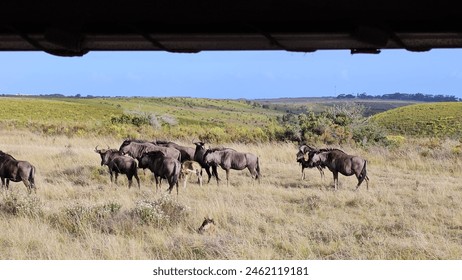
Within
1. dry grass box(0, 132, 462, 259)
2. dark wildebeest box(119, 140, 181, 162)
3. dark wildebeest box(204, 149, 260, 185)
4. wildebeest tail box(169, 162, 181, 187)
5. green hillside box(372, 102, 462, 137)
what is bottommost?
dry grass box(0, 132, 462, 259)

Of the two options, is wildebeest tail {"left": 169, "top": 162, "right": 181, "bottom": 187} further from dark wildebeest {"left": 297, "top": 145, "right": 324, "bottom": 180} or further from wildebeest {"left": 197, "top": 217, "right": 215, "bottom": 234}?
dark wildebeest {"left": 297, "top": 145, "right": 324, "bottom": 180}

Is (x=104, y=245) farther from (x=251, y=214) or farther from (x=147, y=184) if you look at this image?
(x=147, y=184)

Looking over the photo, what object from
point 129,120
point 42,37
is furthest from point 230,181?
point 129,120

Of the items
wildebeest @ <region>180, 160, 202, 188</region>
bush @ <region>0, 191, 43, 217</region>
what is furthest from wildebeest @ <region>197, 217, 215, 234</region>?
wildebeest @ <region>180, 160, 202, 188</region>

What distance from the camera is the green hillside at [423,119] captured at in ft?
201

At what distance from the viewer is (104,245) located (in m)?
10.2

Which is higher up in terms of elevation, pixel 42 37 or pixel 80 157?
pixel 42 37

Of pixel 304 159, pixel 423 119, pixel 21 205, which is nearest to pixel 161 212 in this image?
pixel 21 205

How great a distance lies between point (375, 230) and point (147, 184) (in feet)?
23.4

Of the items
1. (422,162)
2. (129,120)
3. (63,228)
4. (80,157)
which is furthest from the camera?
(129,120)

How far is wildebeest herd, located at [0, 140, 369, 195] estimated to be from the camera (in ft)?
48.9

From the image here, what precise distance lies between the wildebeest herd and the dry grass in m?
0.42

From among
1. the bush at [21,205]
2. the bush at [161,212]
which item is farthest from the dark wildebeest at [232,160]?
the bush at [21,205]

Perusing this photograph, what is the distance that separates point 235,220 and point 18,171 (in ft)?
18.8
